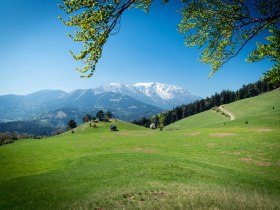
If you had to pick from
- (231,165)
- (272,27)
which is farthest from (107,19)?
(231,165)

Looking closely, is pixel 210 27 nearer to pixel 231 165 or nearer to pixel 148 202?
pixel 148 202

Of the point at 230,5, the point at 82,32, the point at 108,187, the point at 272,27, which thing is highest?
the point at 230,5

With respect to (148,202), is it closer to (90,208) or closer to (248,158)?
(90,208)

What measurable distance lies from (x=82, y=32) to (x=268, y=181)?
80.3ft

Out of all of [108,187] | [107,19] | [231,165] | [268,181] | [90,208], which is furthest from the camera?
[231,165]

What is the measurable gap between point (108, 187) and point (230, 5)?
49.7ft

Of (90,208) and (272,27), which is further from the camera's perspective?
(272,27)

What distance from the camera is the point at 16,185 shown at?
2244 cm

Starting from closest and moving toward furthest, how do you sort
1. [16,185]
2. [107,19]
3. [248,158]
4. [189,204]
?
[107,19] < [189,204] < [16,185] < [248,158]

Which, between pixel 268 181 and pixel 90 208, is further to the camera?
pixel 268 181

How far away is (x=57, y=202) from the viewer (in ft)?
49.2

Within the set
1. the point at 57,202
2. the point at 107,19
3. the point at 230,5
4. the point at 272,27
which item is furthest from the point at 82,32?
the point at 272,27

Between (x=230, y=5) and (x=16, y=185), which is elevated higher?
(x=230, y=5)

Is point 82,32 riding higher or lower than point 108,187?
higher
